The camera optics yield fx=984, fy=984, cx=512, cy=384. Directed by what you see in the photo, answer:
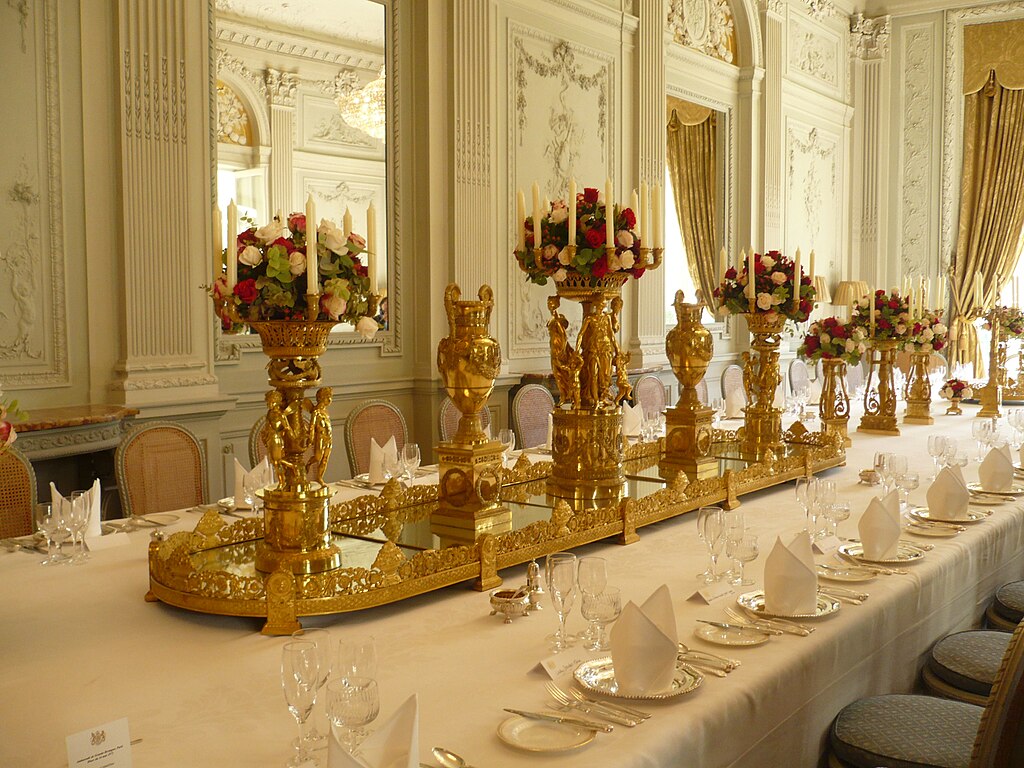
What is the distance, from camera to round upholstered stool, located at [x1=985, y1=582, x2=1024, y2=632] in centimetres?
291

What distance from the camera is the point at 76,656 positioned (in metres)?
1.79

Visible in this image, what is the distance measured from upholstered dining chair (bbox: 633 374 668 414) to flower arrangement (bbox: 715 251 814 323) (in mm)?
1890

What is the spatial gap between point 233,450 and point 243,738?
12.7ft

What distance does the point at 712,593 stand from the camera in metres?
2.16

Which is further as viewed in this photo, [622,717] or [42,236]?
[42,236]

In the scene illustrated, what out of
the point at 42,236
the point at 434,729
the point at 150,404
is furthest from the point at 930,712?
the point at 42,236

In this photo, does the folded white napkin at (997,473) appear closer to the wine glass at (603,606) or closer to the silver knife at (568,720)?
the wine glass at (603,606)

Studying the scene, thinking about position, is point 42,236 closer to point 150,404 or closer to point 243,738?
point 150,404

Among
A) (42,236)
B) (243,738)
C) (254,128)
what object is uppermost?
(254,128)

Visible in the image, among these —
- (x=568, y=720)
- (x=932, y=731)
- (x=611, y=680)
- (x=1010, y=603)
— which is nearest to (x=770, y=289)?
(x=1010, y=603)

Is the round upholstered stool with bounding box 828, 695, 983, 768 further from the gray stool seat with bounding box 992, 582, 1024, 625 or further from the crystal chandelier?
the crystal chandelier

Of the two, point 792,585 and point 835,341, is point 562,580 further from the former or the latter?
point 835,341

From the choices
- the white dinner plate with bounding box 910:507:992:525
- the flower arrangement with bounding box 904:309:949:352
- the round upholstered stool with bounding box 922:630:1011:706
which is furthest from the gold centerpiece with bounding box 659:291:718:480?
the flower arrangement with bounding box 904:309:949:352

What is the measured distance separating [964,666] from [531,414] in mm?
2727
